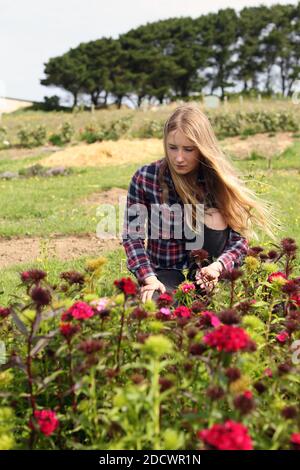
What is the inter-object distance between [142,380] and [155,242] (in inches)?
82.7

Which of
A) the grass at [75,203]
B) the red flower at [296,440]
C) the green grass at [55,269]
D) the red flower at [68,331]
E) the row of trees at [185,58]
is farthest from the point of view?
the row of trees at [185,58]

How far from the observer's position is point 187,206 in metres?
3.42

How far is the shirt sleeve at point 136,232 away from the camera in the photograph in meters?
3.23

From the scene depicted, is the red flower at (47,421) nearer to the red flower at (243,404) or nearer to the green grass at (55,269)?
the red flower at (243,404)

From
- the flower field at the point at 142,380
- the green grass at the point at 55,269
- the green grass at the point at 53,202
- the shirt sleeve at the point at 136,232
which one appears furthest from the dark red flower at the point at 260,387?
the green grass at the point at 53,202

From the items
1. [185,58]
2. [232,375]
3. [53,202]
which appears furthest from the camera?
[185,58]

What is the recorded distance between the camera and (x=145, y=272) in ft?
10.4

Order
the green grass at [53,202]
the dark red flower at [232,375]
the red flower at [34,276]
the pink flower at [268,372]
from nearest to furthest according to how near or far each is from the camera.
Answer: the dark red flower at [232,375], the pink flower at [268,372], the red flower at [34,276], the green grass at [53,202]

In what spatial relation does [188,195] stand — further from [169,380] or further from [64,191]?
[64,191]

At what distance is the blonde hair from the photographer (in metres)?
3.20

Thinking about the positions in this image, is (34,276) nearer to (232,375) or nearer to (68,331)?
(68,331)

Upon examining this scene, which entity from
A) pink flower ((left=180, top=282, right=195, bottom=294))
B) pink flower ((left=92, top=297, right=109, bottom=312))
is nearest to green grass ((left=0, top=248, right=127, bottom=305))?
pink flower ((left=180, top=282, right=195, bottom=294))

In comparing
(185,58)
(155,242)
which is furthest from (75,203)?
(185,58)
